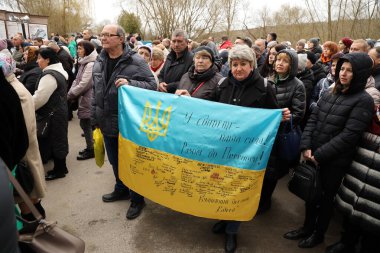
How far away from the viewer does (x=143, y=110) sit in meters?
3.08

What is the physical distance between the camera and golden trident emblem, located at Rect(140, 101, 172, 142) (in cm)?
292

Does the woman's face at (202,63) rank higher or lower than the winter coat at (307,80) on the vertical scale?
higher

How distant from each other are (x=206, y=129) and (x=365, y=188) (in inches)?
57.0

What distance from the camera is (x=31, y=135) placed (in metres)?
2.65

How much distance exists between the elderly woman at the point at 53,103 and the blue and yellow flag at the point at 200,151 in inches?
61.4

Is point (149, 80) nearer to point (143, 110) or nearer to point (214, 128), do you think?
point (143, 110)

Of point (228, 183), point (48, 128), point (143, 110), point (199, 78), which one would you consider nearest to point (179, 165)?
point (228, 183)

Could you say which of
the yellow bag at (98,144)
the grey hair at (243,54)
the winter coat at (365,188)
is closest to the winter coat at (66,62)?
the yellow bag at (98,144)

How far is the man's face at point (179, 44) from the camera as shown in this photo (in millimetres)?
4258

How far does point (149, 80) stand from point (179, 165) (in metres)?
1.16

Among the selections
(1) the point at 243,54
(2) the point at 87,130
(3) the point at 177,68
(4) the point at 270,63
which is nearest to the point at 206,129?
(1) the point at 243,54

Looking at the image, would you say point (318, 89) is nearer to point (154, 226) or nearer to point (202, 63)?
point (202, 63)

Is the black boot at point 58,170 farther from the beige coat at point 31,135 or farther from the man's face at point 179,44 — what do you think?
the man's face at point 179,44

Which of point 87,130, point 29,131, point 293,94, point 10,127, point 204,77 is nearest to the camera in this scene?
point 10,127
